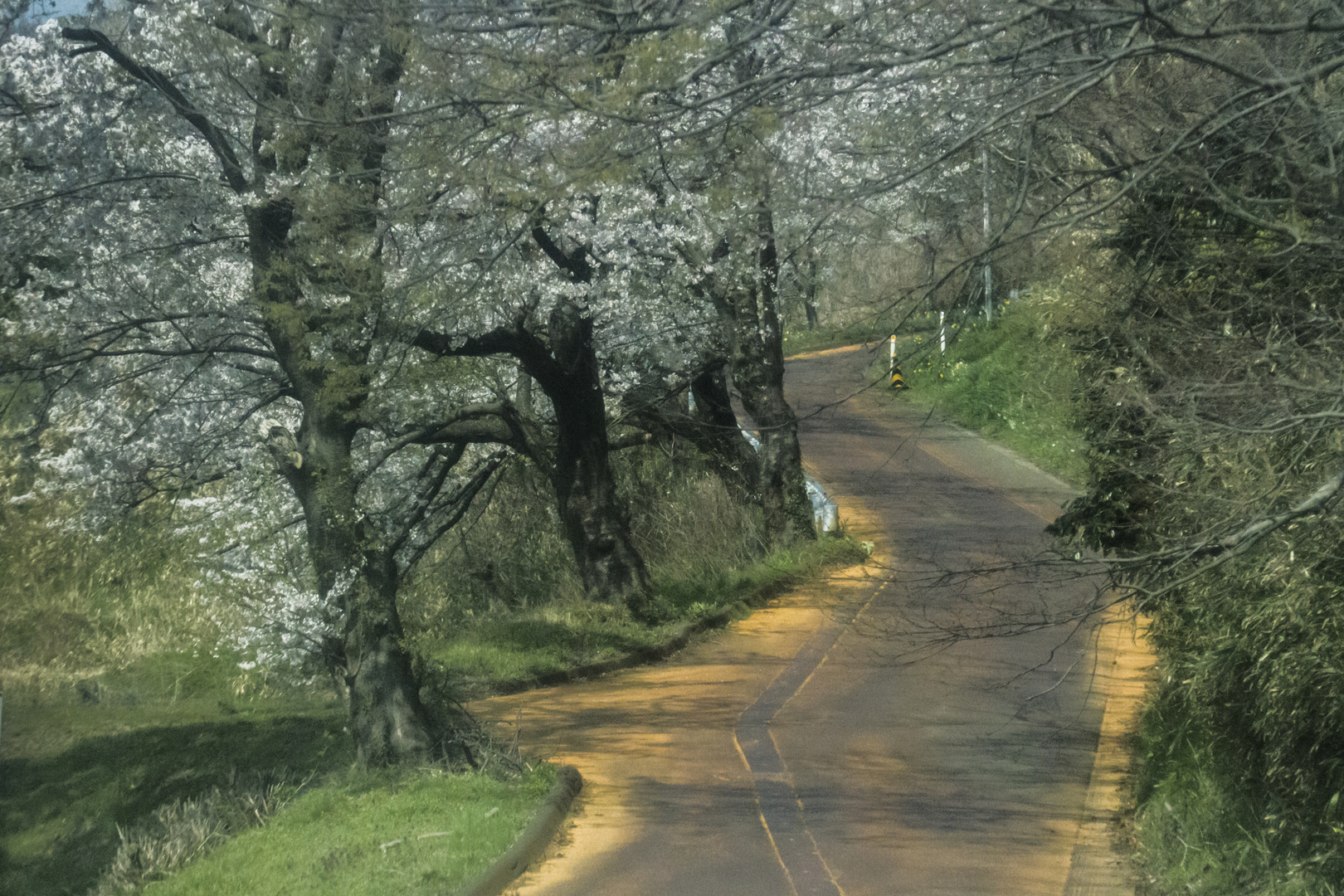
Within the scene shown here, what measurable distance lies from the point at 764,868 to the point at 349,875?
86.0 inches

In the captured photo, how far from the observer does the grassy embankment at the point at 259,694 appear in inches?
298

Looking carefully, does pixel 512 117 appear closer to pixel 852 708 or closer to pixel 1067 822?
pixel 1067 822

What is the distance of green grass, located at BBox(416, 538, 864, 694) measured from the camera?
13.2 metres

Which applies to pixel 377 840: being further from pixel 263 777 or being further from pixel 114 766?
pixel 114 766

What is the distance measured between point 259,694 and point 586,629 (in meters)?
3.51

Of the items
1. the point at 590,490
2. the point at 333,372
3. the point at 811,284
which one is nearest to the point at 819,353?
the point at 811,284

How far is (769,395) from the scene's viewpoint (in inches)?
762

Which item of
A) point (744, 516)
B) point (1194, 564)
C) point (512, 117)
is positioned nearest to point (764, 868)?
point (1194, 564)

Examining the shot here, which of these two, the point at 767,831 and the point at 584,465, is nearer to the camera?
the point at 767,831

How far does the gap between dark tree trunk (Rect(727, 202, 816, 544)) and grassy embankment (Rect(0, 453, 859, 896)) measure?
495mm

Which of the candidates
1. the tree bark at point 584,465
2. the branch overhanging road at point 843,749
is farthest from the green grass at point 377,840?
the tree bark at point 584,465

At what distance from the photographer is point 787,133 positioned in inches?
442

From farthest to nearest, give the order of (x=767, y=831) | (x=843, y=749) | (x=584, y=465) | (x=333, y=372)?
1. (x=584, y=465)
2. (x=843, y=749)
3. (x=333, y=372)
4. (x=767, y=831)

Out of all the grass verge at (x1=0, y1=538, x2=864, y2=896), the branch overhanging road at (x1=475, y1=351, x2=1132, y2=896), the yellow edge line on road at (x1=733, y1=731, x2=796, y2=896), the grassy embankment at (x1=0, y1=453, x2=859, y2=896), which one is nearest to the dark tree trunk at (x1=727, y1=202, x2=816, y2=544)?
the grassy embankment at (x1=0, y1=453, x2=859, y2=896)
